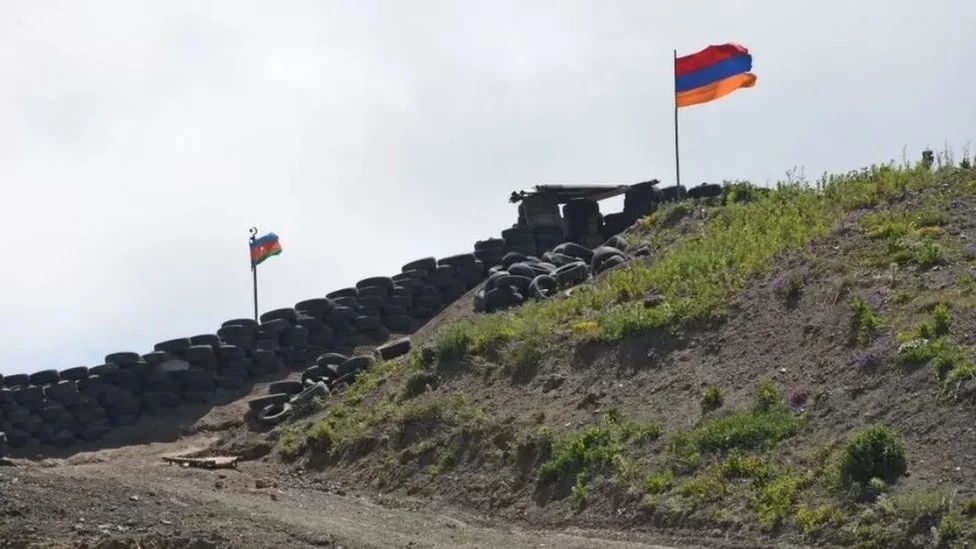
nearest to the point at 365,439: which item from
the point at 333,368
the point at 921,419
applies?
the point at 333,368

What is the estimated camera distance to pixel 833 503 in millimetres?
16031

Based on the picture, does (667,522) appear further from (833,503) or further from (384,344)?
(384,344)

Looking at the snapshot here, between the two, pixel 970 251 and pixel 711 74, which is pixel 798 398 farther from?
pixel 711 74

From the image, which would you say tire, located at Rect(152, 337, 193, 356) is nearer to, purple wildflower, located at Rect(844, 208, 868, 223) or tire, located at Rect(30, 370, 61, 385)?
tire, located at Rect(30, 370, 61, 385)

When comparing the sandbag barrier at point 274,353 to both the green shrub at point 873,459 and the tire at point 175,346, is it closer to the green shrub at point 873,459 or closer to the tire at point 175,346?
the tire at point 175,346

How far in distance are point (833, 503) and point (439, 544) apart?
11.9ft

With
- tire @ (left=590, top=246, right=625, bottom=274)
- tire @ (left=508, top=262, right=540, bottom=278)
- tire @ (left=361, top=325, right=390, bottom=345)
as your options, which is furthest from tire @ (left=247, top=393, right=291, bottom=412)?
tire @ (left=590, top=246, right=625, bottom=274)

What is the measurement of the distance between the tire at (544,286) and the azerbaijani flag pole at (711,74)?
448 centimetres

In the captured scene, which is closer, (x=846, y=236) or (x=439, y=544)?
(x=439, y=544)

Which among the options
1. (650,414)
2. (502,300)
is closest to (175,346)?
(502,300)

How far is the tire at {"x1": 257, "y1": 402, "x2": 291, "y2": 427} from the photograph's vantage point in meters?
25.4

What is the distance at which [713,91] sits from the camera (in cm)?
2939

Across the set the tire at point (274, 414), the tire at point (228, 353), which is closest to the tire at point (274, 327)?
the tire at point (228, 353)

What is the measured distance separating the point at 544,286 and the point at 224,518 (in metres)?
11.4
